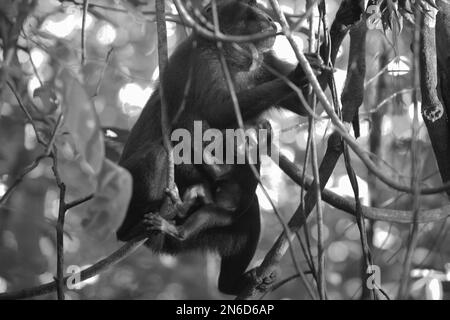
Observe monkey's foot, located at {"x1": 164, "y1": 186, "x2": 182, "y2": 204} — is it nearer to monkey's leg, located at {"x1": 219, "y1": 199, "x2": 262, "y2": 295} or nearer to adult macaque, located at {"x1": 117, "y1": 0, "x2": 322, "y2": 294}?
adult macaque, located at {"x1": 117, "y1": 0, "x2": 322, "y2": 294}

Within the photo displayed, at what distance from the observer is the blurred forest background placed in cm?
298

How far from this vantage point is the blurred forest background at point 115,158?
9.77 feet

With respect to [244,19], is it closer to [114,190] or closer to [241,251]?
[241,251]

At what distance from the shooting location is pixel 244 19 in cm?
520

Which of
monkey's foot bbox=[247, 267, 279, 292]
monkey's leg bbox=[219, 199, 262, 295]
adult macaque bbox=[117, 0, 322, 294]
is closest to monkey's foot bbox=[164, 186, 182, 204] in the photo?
adult macaque bbox=[117, 0, 322, 294]

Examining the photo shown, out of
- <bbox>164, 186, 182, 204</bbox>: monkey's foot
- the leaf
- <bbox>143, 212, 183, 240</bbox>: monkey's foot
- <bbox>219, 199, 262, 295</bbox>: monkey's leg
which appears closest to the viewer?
the leaf

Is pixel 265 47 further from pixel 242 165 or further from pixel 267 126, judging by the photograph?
pixel 242 165

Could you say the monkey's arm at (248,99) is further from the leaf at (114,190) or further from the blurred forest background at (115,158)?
the leaf at (114,190)

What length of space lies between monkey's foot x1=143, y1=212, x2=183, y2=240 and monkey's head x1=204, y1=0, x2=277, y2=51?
5.28 ft

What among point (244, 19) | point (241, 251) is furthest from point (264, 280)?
point (244, 19)

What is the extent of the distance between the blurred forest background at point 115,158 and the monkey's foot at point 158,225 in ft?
1.20

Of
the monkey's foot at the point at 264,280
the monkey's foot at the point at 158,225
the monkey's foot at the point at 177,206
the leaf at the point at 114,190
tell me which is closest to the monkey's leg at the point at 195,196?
the monkey's foot at the point at 177,206
